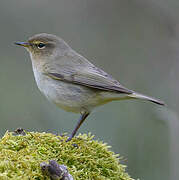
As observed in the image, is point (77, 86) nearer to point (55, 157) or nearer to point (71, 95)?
point (71, 95)

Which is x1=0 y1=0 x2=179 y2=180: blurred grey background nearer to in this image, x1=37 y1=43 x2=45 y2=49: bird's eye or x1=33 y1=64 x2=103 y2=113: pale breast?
x1=33 y1=64 x2=103 y2=113: pale breast

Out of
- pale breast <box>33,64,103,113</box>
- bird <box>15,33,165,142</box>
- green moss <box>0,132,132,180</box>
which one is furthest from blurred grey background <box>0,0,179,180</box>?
green moss <box>0,132,132,180</box>

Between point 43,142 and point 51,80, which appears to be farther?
point 51,80

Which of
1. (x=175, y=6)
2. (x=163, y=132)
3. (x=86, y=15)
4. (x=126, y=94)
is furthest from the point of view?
(x=86, y=15)

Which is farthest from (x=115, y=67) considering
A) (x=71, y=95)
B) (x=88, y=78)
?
(x=71, y=95)

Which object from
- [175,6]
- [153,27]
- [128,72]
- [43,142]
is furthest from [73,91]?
[153,27]

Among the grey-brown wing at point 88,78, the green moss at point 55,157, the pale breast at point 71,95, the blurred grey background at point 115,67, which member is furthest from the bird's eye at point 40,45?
the blurred grey background at point 115,67

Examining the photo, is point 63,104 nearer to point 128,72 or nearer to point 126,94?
point 126,94

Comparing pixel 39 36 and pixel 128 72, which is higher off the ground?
pixel 128 72
